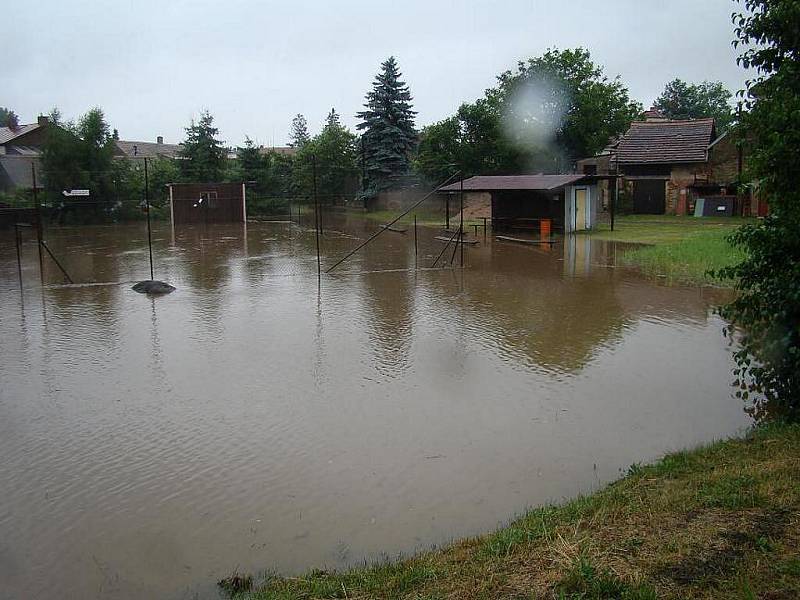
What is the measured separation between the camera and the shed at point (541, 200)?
2927cm

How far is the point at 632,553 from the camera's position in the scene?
4.44 metres

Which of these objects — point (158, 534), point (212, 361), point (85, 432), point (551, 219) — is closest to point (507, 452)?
point (158, 534)

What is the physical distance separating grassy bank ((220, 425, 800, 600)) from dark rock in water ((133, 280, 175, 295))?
13284 millimetres

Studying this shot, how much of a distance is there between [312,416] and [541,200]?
2393cm

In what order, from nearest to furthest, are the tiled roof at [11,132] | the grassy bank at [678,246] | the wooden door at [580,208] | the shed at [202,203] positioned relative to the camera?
the grassy bank at [678,246], the wooden door at [580,208], the shed at [202,203], the tiled roof at [11,132]

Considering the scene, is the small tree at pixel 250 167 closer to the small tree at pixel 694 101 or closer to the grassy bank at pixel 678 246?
the grassy bank at pixel 678 246

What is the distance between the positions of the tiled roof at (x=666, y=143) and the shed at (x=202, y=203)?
70.3 feet

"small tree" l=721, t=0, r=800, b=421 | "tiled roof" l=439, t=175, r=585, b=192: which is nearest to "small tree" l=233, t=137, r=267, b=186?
"tiled roof" l=439, t=175, r=585, b=192

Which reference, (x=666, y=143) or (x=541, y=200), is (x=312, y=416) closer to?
(x=541, y=200)

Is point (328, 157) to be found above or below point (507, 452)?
above

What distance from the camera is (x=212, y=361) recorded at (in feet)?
36.4

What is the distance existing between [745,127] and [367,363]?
5798 mm

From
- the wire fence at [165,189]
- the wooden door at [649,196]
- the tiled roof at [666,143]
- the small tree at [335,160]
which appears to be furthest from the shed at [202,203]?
the wooden door at [649,196]

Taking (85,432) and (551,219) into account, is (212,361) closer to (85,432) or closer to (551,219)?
(85,432)
